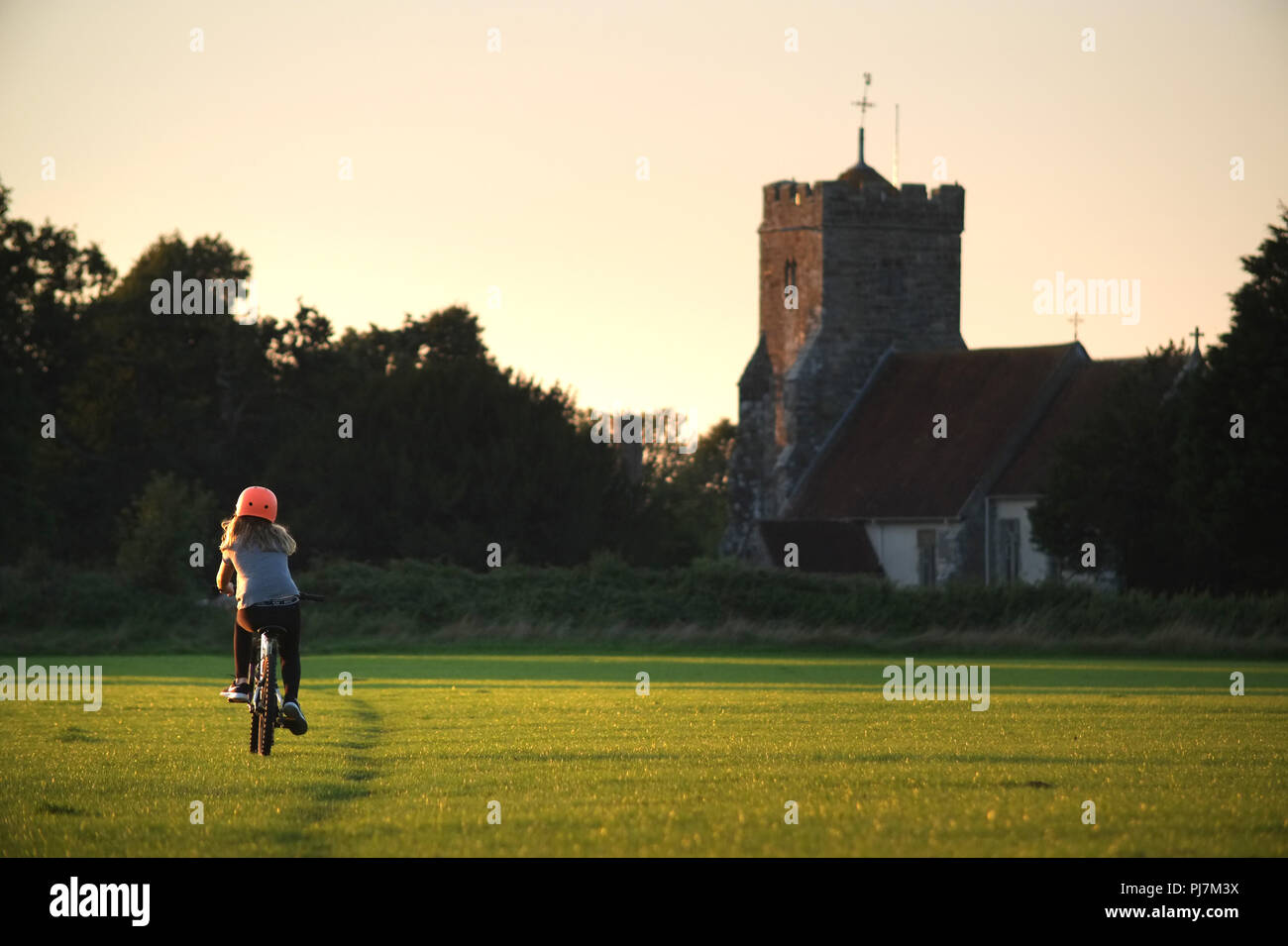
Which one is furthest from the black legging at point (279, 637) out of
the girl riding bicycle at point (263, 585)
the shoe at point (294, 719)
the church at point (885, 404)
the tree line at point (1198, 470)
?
the church at point (885, 404)

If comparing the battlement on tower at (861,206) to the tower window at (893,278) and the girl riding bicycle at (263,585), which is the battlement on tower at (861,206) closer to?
the tower window at (893,278)

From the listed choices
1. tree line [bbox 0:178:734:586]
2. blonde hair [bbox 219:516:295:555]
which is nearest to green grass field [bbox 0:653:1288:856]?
blonde hair [bbox 219:516:295:555]

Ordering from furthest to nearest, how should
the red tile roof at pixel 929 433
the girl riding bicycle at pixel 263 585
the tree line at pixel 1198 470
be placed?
1. the red tile roof at pixel 929 433
2. the tree line at pixel 1198 470
3. the girl riding bicycle at pixel 263 585

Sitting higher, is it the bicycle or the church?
the church

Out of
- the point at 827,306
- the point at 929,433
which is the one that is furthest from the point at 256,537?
the point at 827,306

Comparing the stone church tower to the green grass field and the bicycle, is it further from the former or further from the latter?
the bicycle

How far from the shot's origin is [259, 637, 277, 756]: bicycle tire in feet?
47.3

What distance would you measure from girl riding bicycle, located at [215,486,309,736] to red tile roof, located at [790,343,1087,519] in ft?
198

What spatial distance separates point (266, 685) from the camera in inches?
575

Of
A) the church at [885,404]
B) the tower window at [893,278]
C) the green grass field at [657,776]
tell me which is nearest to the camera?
the green grass field at [657,776]

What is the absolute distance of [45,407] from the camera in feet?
248

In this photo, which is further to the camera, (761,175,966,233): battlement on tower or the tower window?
the tower window

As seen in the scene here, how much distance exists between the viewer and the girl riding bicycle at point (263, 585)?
14594mm
